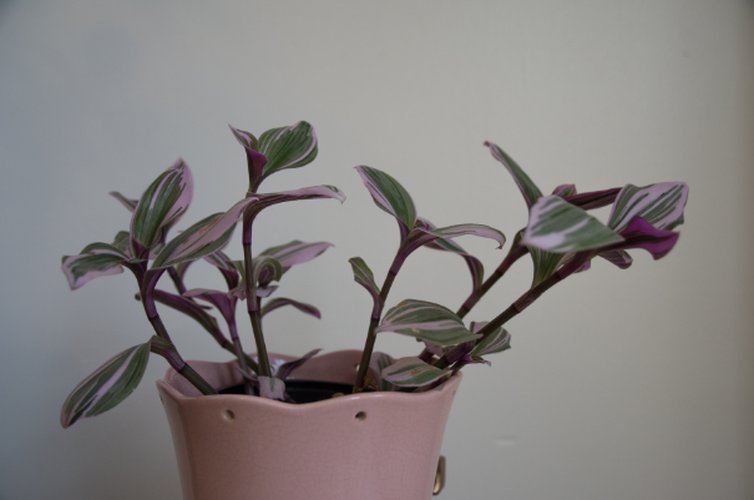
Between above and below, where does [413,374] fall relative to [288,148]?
A: below

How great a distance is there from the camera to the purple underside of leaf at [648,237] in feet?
1.03

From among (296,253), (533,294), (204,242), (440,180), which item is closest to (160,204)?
(204,242)

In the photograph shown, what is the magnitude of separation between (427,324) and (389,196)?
9 cm

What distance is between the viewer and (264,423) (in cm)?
38

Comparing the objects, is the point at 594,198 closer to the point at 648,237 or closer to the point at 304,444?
the point at 648,237

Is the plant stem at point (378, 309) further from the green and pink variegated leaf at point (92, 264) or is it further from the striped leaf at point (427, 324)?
the green and pink variegated leaf at point (92, 264)

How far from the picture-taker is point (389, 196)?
40cm

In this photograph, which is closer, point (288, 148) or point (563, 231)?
point (563, 231)

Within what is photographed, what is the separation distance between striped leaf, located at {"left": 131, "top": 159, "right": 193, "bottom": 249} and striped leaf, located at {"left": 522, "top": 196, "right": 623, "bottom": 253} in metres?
0.25

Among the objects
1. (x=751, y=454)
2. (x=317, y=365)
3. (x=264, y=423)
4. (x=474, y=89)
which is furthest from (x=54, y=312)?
(x=751, y=454)

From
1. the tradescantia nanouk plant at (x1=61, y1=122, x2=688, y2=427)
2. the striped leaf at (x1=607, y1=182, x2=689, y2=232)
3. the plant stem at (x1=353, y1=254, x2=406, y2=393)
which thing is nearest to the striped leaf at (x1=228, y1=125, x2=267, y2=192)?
the tradescantia nanouk plant at (x1=61, y1=122, x2=688, y2=427)

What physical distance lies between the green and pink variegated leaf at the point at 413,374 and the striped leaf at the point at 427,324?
0.03 meters

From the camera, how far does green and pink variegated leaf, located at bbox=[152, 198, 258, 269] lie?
1.16 ft

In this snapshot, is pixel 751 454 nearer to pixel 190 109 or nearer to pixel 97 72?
pixel 190 109
